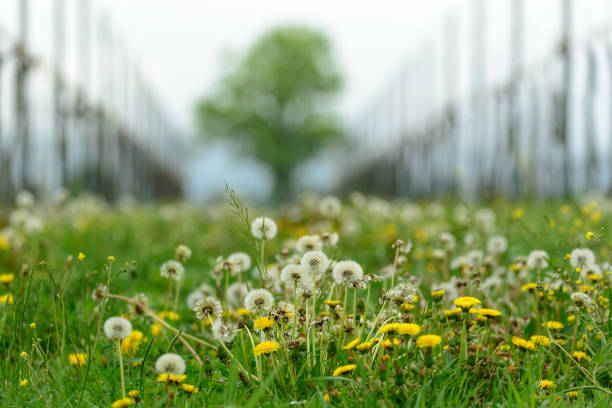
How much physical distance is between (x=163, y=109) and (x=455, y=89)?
17.5m

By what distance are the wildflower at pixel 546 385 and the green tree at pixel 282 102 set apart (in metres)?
33.6

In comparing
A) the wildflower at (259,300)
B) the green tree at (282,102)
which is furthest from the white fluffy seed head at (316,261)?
the green tree at (282,102)

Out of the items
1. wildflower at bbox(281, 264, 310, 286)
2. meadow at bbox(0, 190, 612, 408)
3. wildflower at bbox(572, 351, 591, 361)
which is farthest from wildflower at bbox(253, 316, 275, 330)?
wildflower at bbox(572, 351, 591, 361)

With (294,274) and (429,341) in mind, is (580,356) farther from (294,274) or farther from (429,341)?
(294,274)

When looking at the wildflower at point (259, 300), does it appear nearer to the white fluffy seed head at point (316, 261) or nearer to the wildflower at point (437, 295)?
the white fluffy seed head at point (316, 261)

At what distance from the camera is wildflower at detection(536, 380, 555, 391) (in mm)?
1405

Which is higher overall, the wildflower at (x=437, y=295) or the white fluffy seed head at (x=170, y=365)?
the wildflower at (x=437, y=295)

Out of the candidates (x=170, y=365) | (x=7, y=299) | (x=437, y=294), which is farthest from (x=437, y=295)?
(x=7, y=299)

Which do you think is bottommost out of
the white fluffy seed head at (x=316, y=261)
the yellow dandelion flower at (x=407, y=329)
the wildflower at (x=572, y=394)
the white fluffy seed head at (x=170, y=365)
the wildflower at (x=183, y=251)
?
the wildflower at (x=572, y=394)

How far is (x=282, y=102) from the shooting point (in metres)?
36.0

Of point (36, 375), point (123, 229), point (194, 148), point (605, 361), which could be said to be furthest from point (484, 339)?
point (194, 148)

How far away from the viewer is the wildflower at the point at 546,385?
1.41 meters

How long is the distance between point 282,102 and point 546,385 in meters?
35.1

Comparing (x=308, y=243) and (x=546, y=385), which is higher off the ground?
Answer: (x=308, y=243)
